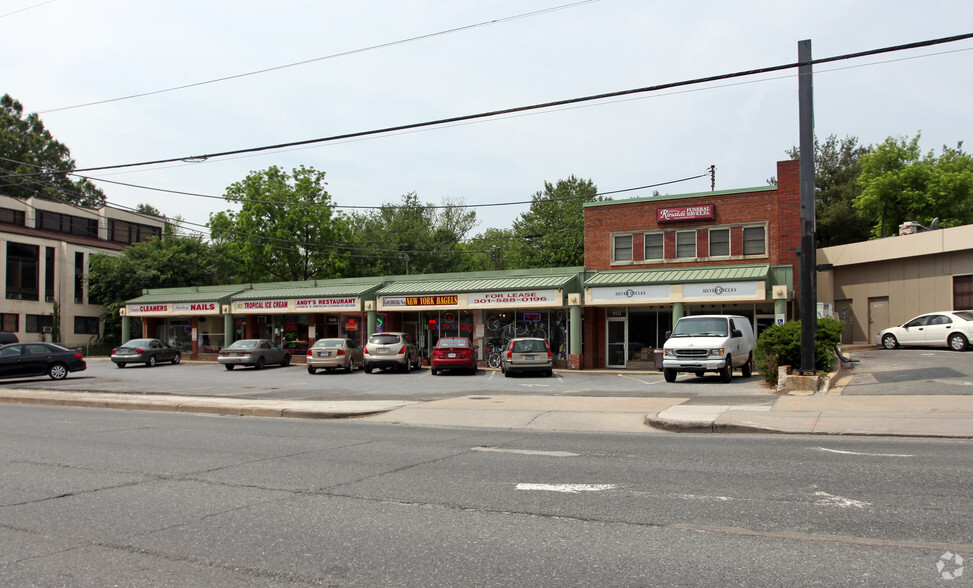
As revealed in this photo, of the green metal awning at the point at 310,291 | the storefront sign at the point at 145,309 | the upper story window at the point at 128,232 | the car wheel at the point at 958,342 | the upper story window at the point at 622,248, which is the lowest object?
the car wheel at the point at 958,342

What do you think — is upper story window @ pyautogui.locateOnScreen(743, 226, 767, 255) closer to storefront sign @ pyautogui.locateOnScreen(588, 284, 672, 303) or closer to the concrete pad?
storefront sign @ pyautogui.locateOnScreen(588, 284, 672, 303)

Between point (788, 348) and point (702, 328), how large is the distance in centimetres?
327

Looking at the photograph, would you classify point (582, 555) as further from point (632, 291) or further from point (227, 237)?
point (227, 237)

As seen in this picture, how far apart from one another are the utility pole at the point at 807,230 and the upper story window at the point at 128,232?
5751 cm

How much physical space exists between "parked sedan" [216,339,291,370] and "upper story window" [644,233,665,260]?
58.9 ft

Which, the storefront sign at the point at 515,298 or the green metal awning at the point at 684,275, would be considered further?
the storefront sign at the point at 515,298

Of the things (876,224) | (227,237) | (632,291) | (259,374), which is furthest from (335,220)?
(876,224)

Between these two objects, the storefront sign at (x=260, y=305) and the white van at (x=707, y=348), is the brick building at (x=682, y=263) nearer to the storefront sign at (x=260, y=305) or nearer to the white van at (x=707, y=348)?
the white van at (x=707, y=348)

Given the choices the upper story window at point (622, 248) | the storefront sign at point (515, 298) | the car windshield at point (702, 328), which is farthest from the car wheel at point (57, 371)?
the upper story window at point (622, 248)

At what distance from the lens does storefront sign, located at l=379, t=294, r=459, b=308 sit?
32750 mm

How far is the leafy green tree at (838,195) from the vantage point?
53.0 meters

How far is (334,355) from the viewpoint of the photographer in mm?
28469

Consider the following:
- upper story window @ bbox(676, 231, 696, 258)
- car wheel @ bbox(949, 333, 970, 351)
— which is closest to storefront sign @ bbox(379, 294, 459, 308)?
upper story window @ bbox(676, 231, 696, 258)

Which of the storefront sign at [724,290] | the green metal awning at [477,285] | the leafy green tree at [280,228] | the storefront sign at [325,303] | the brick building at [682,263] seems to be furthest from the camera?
the leafy green tree at [280,228]
